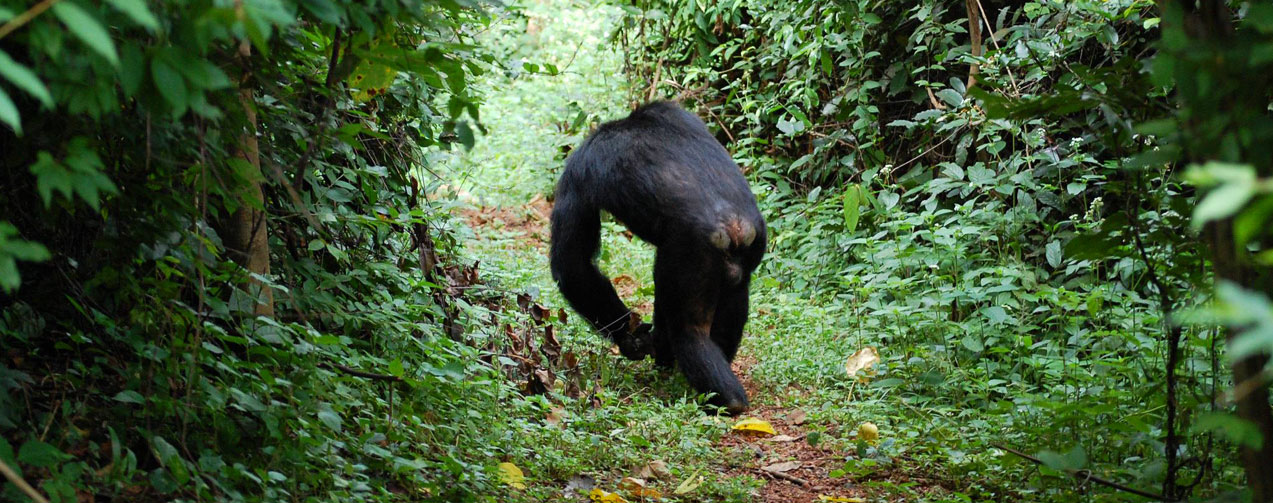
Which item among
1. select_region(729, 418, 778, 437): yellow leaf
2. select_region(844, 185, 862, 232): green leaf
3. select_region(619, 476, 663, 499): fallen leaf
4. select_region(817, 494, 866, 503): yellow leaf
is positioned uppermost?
select_region(844, 185, 862, 232): green leaf

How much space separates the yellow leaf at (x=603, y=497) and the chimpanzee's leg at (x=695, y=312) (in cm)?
138

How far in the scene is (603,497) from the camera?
3.40m

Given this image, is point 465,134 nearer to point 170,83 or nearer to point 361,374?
point 170,83

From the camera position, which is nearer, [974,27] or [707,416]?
[707,416]

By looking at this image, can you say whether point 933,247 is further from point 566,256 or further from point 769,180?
point 769,180

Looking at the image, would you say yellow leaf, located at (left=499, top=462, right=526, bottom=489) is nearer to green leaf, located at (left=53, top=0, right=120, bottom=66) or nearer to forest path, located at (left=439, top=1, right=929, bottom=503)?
forest path, located at (left=439, top=1, right=929, bottom=503)

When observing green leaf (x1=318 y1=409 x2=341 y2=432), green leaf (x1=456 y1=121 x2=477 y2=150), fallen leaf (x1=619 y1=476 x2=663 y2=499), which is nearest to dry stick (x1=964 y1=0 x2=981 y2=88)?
fallen leaf (x1=619 y1=476 x2=663 y2=499)

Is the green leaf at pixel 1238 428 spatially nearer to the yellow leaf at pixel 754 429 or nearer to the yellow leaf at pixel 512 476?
the yellow leaf at pixel 512 476

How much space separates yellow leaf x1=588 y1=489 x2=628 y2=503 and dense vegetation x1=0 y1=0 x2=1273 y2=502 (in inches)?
6.4

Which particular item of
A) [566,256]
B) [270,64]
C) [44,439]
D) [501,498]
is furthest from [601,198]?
[44,439]

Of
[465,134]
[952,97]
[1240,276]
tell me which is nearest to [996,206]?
[952,97]

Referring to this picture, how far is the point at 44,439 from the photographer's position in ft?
7.55

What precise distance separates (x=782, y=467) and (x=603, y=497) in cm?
90

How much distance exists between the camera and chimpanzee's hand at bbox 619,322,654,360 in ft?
17.5
